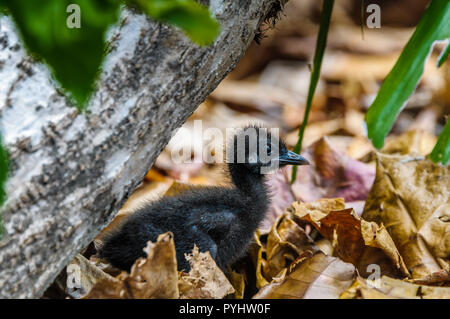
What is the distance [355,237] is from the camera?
2.92 m

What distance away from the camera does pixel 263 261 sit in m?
3.14

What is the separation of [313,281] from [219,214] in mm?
721

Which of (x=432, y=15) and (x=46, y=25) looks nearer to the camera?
(x=46, y=25)

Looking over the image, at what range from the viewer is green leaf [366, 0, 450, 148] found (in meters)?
2.32

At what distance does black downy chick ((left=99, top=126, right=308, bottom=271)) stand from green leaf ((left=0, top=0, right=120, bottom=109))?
178 cm

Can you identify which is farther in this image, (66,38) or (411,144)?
(411,144)

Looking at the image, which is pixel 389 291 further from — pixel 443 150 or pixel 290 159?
pixel 290 159

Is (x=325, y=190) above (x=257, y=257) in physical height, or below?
above

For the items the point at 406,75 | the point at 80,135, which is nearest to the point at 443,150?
the point at 406,75

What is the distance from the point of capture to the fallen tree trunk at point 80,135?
1.75m

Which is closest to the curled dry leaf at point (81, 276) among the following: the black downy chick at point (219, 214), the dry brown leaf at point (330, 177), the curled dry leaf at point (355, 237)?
the black downy chick at point (219, 214)

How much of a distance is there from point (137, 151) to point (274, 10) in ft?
3.47

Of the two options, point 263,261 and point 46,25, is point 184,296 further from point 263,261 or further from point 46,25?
point 46,25
